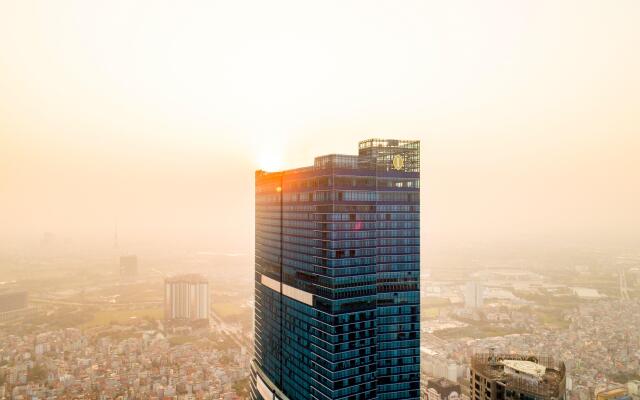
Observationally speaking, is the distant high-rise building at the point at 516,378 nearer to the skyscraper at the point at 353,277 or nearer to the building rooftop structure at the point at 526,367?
the building rooftop structure at the point at 526,367

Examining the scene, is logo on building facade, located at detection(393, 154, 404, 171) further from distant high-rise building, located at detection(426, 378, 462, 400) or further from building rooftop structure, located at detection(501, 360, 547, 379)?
distant high-rise building, located at detection(426, 378, 462, 400)

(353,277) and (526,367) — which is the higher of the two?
(353,277)

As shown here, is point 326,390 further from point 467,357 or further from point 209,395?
point 467,357

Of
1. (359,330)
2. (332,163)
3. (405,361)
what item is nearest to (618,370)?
(405,361)

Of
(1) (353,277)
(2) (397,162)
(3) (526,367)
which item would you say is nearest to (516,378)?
(3) (526,367)

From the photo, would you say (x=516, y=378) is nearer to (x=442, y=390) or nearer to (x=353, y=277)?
(x=353, y=277)

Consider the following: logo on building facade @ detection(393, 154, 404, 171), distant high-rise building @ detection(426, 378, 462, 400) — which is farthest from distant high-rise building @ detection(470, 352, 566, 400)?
logo on building facade @ detection(393, 154, 404, 171)
